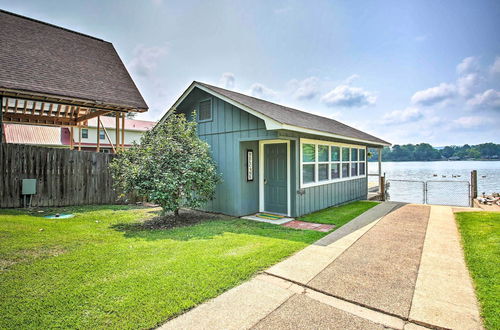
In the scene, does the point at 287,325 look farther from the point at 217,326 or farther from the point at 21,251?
the point at 21,251

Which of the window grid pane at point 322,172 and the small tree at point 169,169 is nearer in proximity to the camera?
the small tree at point 169,169

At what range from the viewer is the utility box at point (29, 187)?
7264 millimetres

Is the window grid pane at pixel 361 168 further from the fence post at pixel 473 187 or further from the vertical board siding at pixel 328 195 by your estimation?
the fence post at pixel 473 187

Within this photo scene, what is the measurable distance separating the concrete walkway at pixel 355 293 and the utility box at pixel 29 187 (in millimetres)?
7579

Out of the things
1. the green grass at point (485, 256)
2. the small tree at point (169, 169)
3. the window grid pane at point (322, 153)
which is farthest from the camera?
the window grid pane at point (322, 153)

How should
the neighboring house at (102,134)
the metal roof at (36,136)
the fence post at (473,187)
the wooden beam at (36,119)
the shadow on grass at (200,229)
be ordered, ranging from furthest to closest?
the neighboring house at (102,134), the metal roof at (36,136), the wooden beam at (36,119), the fence post at (473,187), the shadow on grass at (200,229)

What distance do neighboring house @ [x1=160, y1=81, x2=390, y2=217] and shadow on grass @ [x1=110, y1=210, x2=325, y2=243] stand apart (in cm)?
113

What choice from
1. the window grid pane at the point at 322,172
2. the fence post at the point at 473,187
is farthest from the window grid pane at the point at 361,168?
the fence post at the point at 473,187

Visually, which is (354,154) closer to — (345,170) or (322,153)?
(345,170)

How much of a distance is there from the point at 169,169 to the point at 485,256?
21.1 ft

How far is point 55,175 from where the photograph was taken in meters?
7.98

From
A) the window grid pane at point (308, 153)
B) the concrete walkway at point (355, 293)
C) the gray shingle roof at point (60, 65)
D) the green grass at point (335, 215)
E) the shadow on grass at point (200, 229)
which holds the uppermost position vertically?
the gray shingle roof at point (60, 65)

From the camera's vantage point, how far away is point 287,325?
2.41 meters

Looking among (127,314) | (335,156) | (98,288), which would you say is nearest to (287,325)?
(127,314)
